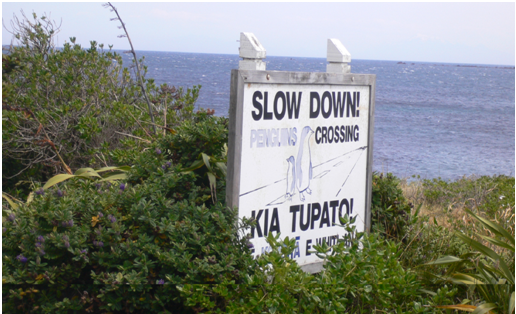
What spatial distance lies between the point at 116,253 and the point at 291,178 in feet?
3.76

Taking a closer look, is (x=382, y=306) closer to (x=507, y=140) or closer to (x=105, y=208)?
(x=105, y=208)

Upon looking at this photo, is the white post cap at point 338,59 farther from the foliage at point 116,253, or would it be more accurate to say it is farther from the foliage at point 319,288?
the foliage at point 116,253

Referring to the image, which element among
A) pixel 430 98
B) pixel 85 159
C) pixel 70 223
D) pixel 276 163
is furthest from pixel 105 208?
pixel 430 98

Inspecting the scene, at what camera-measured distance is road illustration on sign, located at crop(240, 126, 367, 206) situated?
295 cm

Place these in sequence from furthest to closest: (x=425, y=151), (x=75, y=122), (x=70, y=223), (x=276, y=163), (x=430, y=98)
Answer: (x=430, y=98)
(x=425, y=151)
(x=75, y=122)
(x=276, y=163)
(x=70, y=223)

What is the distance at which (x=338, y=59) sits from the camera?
3.42 m

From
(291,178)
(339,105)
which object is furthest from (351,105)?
(291,178)

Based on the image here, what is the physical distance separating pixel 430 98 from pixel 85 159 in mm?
61108

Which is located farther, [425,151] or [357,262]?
[425,151]

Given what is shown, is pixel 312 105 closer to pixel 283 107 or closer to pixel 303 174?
pixel 283 107

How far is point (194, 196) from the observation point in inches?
116

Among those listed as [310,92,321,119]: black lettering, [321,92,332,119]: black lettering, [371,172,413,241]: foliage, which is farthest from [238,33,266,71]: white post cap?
[371,172,413,241]: foliage

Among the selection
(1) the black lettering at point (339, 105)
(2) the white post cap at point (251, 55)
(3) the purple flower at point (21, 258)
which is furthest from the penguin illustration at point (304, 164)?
(3) the purple flower at point (21, 258)

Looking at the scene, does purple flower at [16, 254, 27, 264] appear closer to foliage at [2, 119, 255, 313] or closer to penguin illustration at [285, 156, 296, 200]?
foliage at [2, 119, 255, 313]
